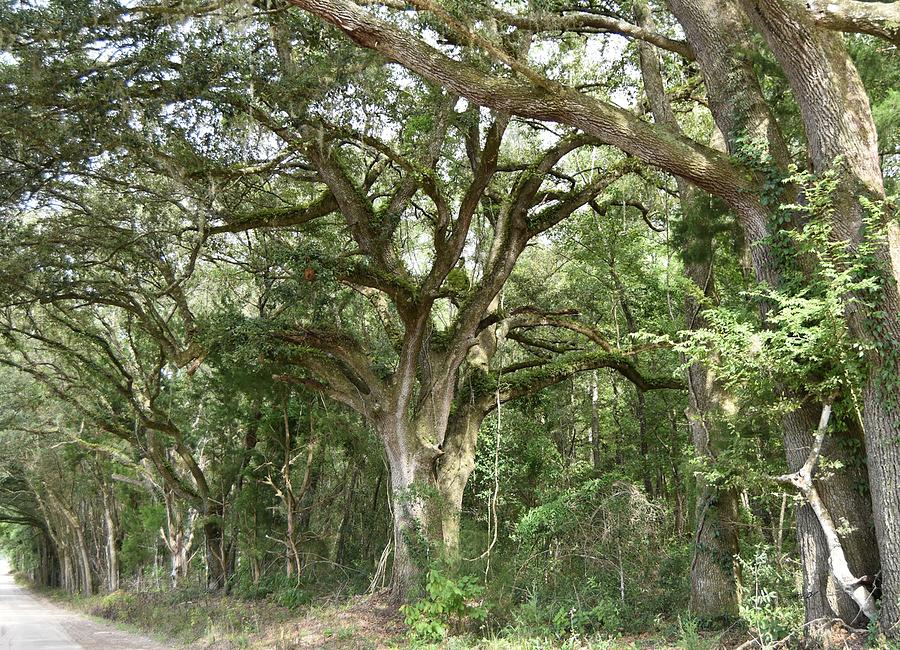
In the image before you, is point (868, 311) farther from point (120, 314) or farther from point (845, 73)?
point (120, 314)

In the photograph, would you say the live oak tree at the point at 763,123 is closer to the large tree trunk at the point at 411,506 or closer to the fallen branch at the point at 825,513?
the fallen branch at the point at 825,513

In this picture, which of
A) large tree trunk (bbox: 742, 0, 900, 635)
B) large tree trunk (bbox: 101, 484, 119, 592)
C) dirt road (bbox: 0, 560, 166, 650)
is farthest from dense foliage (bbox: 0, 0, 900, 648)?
large tree trunk (bbox: 101, 484, 119, 592)

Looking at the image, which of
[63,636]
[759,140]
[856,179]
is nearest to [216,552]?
[63,636]

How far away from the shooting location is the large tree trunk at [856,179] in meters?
6.18

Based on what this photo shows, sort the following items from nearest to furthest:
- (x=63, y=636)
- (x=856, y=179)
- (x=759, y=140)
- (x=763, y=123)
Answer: (x=856, y=179) < (x=759, y=140) < (x=763, y=123) < (x=63, y=636)

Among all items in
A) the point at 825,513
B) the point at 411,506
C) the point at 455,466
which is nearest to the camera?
the point at 825,513

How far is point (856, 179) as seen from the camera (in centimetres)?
655

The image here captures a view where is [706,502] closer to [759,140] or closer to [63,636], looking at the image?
[759,140]

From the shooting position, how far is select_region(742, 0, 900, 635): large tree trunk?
6176 millimetres

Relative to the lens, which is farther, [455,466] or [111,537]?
[111,537]

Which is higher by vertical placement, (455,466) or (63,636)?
(455,466)

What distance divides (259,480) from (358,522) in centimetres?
385

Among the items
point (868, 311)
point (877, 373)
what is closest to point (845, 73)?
point (868, 311)

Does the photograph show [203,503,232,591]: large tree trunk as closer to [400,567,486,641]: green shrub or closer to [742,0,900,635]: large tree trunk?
[400,567,486,641]: green shrub
